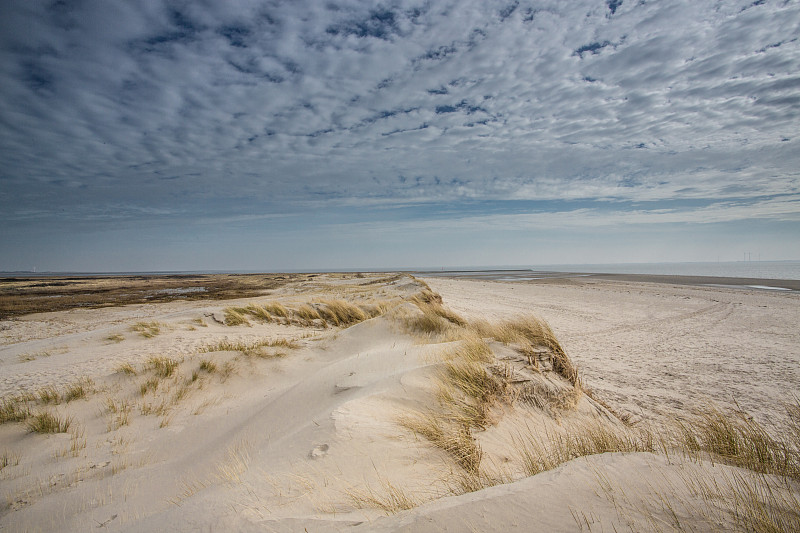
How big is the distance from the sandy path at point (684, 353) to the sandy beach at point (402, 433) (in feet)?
0.23

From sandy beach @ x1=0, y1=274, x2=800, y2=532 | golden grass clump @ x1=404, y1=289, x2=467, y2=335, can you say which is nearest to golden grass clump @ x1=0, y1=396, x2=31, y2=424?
sandy beach @ x1=0, y1=274, x2=800, y2=532

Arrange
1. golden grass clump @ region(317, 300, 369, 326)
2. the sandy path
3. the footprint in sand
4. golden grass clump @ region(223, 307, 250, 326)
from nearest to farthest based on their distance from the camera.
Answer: the footprint in sand
the sandy path
golden grass clump @ region(223, 307, 250, 326)
golden grass clump @ region(317, 300, 369, 326)

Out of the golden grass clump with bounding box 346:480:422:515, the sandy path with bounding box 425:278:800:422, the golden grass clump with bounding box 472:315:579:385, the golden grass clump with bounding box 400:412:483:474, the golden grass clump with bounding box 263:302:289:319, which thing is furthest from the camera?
the golden grass clump with bounding box 263:302:289:319

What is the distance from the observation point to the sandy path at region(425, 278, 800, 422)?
18.9 ft

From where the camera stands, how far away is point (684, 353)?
27.8ft

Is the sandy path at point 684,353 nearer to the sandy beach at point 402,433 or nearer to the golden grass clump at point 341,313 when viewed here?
the sandy beach at point 402,433

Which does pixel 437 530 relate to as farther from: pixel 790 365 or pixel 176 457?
pixel 790 365

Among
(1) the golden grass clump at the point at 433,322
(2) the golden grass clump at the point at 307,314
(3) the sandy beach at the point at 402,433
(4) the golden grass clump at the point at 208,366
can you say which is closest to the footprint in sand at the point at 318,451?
(3) the sandy beach at the point at 402,433

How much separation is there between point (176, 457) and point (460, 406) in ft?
11.8

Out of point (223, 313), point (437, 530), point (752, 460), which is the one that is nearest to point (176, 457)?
point (437, 530)

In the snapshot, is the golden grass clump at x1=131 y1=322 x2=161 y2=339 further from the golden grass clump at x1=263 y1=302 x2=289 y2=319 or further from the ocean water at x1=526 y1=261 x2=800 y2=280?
the ocean water at x1=526 y1=261 x2=800 y2=280

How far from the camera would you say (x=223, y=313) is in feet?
42.1

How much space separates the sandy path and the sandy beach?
7cm

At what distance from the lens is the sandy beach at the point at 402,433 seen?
2.12 meters
